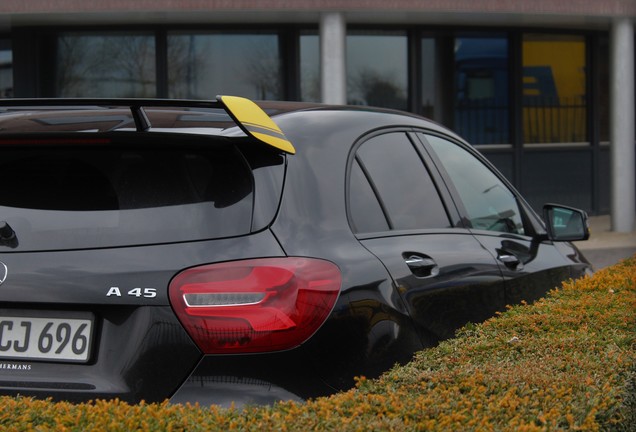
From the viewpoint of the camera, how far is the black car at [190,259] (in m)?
2.73

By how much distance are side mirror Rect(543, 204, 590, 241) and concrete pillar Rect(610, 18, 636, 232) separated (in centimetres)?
1193

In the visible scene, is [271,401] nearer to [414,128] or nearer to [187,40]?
[414,128]

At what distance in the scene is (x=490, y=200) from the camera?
448 cm

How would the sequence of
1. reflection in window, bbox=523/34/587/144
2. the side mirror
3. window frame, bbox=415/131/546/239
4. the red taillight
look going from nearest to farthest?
1. the red taillight
2. window frame, bbox=415/131/546/239
3. the side mirror
4. reflection in window, bbox=523/34/587/144

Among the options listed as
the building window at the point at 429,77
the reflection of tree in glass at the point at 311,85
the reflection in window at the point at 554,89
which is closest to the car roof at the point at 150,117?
the reflection of tree in glass at the point at 311,85

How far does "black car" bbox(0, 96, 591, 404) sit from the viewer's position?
2.73 metres

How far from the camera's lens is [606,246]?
1453 centimetres

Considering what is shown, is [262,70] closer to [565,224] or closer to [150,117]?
→ [565,224]

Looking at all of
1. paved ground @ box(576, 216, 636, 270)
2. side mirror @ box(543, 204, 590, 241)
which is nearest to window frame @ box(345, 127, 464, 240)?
side mirror @ box(543, 204, 590, 241)

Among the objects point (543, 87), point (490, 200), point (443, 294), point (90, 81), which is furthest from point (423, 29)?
point (443, 294)

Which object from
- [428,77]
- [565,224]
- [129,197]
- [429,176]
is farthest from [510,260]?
[428,77]

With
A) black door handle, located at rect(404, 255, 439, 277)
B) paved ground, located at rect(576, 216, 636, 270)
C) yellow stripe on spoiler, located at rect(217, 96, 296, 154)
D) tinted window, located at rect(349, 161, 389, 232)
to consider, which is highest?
yellow stripe on spoiler, located at rect(217, 96, 296, 154)

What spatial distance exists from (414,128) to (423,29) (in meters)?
12.9

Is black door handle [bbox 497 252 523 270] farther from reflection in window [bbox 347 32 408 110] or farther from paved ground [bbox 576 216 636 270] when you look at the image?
reflection in window [bbox 347 32 408 110]
